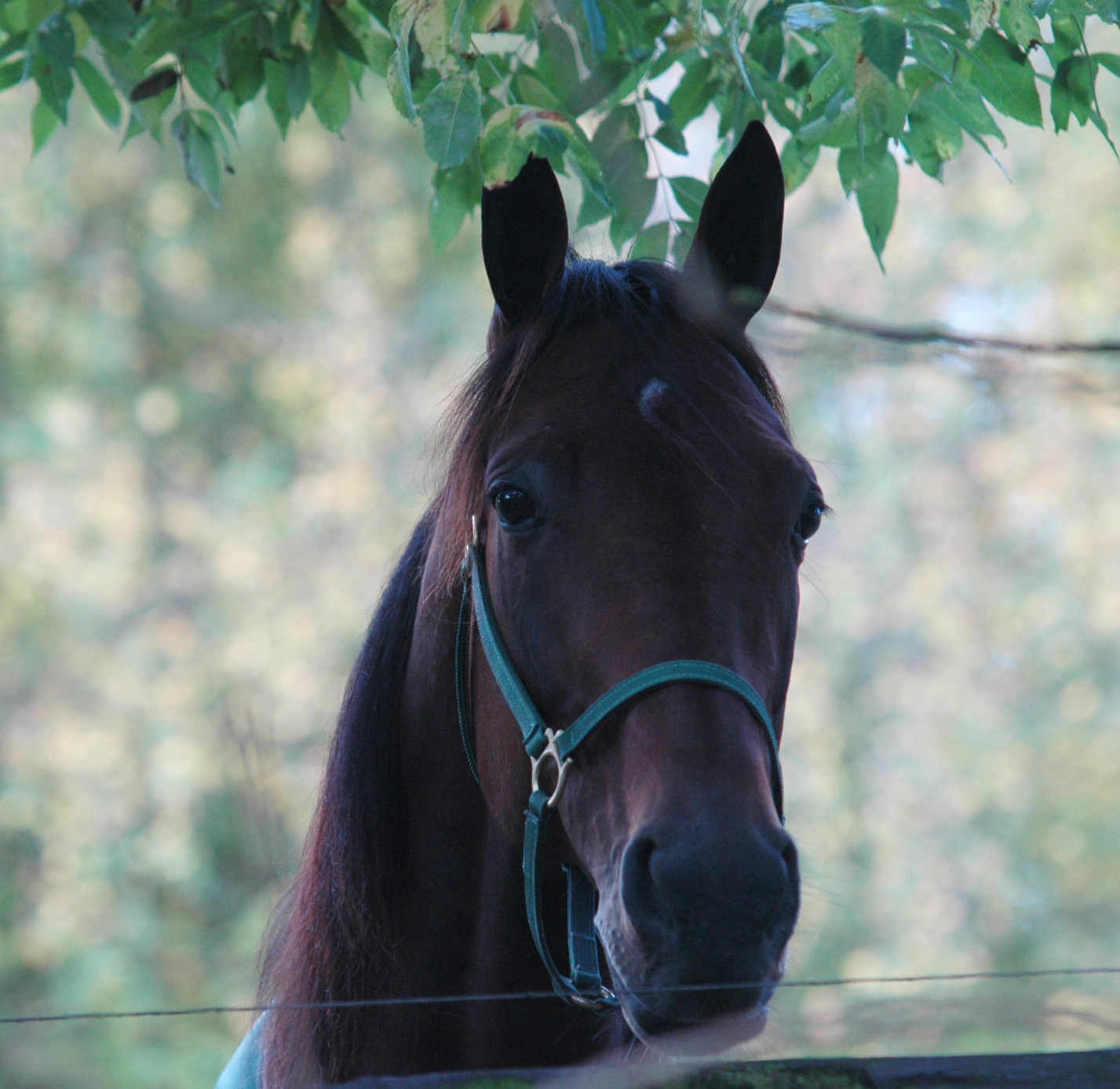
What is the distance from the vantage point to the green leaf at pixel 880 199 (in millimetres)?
2100

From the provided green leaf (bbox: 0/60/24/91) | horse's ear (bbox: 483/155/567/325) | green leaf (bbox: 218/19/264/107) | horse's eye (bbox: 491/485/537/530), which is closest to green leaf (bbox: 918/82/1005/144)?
horse's ear (bbox: 483/155/567/325)

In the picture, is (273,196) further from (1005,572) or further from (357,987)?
(357,987)

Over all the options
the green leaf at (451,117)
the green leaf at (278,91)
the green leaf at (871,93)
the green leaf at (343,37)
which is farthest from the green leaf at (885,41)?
the green leaf at (278,91)

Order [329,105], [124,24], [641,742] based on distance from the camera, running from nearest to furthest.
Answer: [641,742] → [124,24] → [329,105]

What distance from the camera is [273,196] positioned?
10.5 metres

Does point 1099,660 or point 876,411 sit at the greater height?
point 876,411

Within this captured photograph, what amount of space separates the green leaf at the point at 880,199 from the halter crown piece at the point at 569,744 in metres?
1.07

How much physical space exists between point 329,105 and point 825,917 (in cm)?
895

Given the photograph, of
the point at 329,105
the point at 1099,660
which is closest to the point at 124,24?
the point at 329,105

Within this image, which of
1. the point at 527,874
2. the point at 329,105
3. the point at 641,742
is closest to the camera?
the point at 641,742

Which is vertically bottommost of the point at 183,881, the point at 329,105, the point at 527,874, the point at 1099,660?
the point at 183,881

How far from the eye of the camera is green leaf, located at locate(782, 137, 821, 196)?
226 cm

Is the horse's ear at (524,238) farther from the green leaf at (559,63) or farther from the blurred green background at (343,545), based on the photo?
the blurred green background at (343,545)

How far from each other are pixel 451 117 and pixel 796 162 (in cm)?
100
